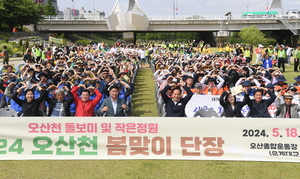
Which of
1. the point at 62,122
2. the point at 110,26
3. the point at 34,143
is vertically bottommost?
the point at 34,143

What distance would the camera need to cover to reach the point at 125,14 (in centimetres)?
6391

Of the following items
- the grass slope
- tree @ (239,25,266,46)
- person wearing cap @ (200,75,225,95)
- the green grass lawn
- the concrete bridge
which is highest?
the concrete bridge

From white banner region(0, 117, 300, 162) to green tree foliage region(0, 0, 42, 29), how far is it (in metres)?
56.4

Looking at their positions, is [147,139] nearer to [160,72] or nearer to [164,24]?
[160,72]

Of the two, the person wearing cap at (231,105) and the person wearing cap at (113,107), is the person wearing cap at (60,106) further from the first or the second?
the person wearing cap at (231,105)

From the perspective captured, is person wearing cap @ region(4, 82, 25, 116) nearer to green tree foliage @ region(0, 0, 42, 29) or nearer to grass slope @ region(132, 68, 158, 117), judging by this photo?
grass slope @ region(132, 68, 158, 117)

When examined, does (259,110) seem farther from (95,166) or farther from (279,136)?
(95,166)

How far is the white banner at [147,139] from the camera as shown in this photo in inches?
243

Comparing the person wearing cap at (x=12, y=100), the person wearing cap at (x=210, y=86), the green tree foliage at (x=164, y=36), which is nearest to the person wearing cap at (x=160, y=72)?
the person wearing cap at (x=210, y=86)

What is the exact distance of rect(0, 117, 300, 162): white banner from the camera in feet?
20.3

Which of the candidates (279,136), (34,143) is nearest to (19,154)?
(34,143)

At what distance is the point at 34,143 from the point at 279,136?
4612 mm

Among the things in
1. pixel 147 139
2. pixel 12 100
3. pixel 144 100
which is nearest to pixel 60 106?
pixel 12 100

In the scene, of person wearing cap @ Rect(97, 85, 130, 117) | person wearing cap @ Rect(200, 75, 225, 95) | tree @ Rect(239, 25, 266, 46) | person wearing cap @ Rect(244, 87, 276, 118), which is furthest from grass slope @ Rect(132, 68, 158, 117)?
tree @ Rect(239, 25, 266, 46)
